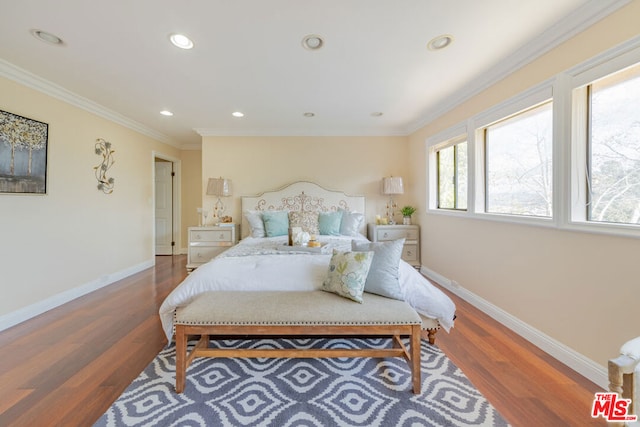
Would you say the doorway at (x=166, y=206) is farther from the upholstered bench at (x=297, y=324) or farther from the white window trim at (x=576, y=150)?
the white window trim at (x=576, y=150)

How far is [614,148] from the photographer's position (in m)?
1.68

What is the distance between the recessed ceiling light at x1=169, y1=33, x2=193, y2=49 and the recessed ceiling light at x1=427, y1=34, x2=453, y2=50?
188cm

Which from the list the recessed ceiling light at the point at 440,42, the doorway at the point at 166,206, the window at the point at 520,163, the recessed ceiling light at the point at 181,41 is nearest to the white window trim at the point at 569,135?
the window at the point at 520,163

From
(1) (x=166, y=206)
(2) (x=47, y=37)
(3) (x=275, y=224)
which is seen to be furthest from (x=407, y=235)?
(1) (x=166, y=206)

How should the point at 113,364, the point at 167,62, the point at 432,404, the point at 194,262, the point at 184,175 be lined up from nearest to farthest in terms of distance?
1. the point at 432,404
2. the point at 113,364
3. the point at 167,62
4. the point at 194,262
5. the point at 184,175

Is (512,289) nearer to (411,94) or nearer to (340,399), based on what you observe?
(340,399)

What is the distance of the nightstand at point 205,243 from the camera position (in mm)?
4191

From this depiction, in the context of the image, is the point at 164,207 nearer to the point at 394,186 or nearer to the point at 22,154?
the point at 22,154

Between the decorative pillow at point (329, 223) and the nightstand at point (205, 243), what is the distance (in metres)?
1.52

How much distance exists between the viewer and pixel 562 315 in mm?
1913

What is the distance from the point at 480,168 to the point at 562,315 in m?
1.61

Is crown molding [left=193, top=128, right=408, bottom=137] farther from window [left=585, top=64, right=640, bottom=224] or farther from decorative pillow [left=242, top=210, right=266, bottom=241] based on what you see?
window [left=585, top=64, right=640, bottom=224]

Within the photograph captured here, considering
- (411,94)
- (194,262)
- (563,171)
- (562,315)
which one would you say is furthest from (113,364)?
(411,94)

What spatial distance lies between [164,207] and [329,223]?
3.79 m
